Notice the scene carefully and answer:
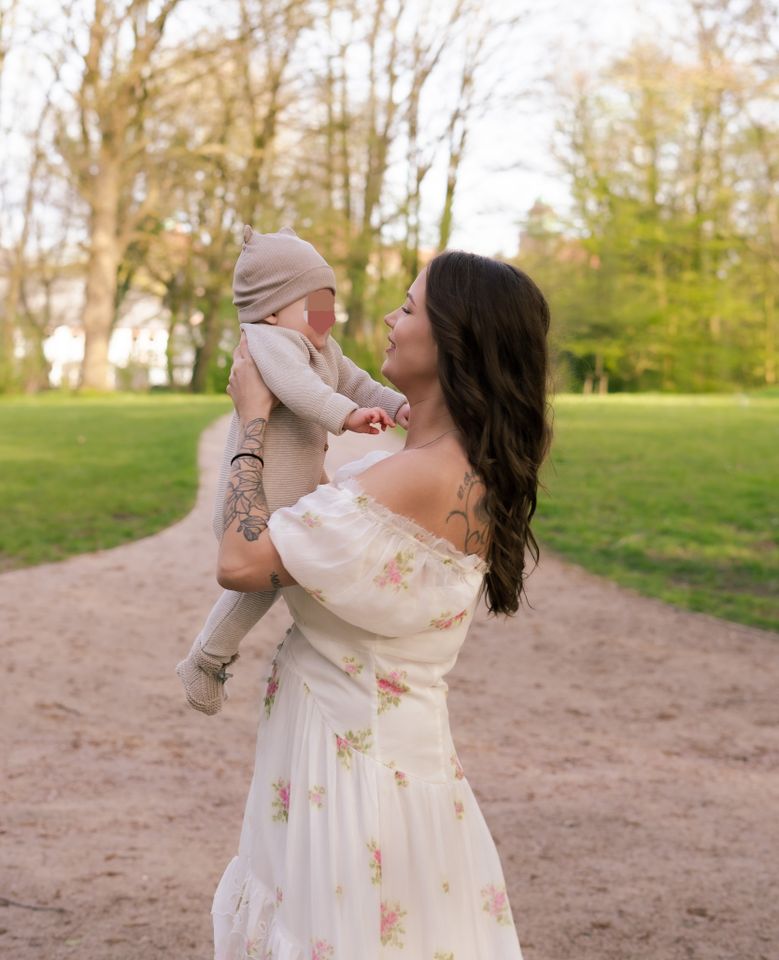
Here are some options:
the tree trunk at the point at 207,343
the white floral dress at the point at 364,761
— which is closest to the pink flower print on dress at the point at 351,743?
the white floral dress at the point at 364,761

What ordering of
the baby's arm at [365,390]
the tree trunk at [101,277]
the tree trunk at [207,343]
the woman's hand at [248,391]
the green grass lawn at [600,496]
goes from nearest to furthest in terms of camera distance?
the woman's hand at [248,391] → the baby's arm at [365,390] → the green grass lawn at [600,496] → the tree trunk at [101,277] → the tree trunk at [207,343]

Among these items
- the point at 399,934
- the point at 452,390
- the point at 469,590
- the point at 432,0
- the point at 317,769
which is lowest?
the point at 399,934

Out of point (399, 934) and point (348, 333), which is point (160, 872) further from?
point (348, 333)

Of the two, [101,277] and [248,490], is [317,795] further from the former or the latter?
[101,277]

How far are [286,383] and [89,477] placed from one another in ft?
38.1

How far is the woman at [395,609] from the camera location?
1932mm

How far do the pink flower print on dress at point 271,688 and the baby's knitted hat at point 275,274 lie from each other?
602mm

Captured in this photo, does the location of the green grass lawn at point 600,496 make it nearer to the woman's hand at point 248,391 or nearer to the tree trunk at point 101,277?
the woman's hand at point 248,391

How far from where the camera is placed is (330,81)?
29516mm

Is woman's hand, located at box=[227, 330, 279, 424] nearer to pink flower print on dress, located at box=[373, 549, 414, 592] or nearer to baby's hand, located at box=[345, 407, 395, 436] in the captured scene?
baby's hand, located at box=[345, 407, 395, 436]

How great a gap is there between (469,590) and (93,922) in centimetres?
209

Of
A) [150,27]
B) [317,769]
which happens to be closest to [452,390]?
[317,769]

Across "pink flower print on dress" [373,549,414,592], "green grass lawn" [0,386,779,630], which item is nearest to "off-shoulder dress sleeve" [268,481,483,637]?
"pink flower print on dress" [373,549,414,592]

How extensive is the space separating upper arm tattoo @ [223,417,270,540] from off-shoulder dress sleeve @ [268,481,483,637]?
0.09 ft
